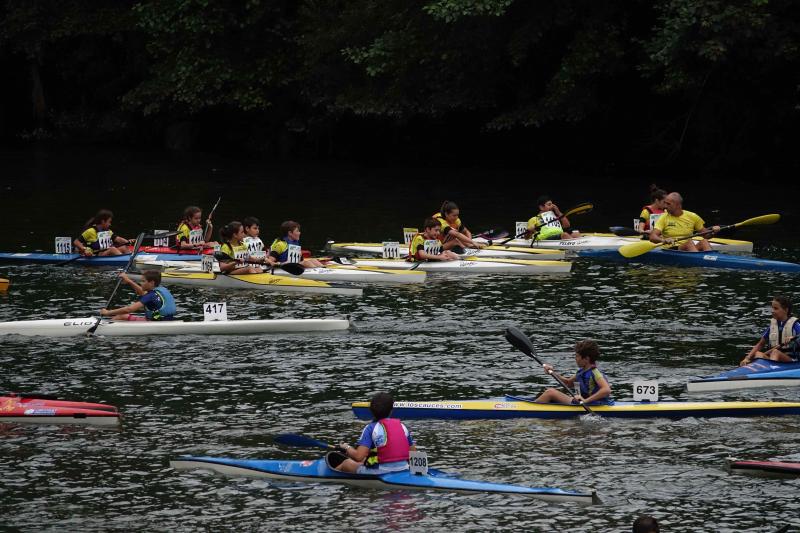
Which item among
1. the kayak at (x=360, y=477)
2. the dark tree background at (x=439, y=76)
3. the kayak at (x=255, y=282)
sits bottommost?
the kayak at (x=360, y=477)

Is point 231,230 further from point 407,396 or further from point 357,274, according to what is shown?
point 407,396

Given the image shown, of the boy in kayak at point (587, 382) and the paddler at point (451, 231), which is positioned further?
the paddler at point (451, 231)

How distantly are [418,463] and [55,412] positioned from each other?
18.3 feet

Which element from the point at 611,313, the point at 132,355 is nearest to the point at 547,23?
the point at 611,313

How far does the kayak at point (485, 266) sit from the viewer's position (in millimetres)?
29656

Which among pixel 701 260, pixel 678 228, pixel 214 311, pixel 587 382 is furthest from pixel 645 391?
pixel 678 228

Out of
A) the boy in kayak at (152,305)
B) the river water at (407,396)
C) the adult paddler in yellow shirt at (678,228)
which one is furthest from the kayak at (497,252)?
the boy in kayak at (152,305)

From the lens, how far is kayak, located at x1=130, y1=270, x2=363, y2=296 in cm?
2755

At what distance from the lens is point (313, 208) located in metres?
42.2

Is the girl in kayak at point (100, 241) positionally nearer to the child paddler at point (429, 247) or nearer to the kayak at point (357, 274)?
the kayak at point (357, 274)

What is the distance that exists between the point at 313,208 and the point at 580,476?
2689 centimetres

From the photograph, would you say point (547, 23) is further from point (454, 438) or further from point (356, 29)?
point (454, 438)

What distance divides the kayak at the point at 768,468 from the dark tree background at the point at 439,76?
22972 mm

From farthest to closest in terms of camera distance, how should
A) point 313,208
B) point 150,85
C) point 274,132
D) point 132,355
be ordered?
point 274,132, point 150,85, point 313,208, point 132,355
